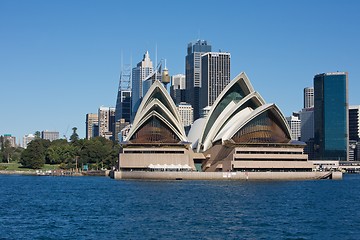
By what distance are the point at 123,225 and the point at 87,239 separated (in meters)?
5.67

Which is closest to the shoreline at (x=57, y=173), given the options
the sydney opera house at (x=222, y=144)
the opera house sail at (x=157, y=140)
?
the opera house sail at (x=157, y=140)

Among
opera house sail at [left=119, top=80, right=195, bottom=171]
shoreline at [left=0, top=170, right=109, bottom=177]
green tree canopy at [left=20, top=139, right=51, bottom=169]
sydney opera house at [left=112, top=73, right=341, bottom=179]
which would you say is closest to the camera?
sydney opera house at [left=112, top=73, right=341, bottom=179]

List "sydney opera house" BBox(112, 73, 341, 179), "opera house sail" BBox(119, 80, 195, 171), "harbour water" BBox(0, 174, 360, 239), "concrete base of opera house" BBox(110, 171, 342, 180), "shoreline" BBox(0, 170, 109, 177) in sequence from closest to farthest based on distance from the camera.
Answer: "harbour water" BBox(0, 174, 360, 239) → "concrete base of opera house" BBox(110, 171, 342, 180) → "sydney opera house" BBox(112, 73, 341, 179) → "opera house sail" BBox(119, 80, 195, 171) → "shoreline" BBox(0, 170, 109, 177)

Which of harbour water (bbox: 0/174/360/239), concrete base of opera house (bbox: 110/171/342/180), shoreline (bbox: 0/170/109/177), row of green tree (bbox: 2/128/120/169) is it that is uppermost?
row of green tree (bbox: 2/128/120/169)

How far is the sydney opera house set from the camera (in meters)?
111

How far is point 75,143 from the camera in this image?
175500 mm

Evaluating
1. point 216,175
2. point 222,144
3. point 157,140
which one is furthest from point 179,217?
point 157,140

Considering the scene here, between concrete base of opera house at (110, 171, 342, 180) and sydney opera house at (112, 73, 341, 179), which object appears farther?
sydney opera house at (112, 73, 341, 179)

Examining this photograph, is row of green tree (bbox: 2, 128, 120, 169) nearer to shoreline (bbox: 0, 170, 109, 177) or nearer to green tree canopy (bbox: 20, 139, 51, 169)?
green tree canopy (bbox: 20, 139, 51, 169)

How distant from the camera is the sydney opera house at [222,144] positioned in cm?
11106

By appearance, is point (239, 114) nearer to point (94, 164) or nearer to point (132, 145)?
point (132, 145)

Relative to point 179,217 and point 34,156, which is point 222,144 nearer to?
point 34,156

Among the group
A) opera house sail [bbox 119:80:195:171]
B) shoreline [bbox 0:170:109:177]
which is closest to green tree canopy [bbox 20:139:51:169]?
shoreline [bbox 0:170:109:177]

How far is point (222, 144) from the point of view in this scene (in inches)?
4592
